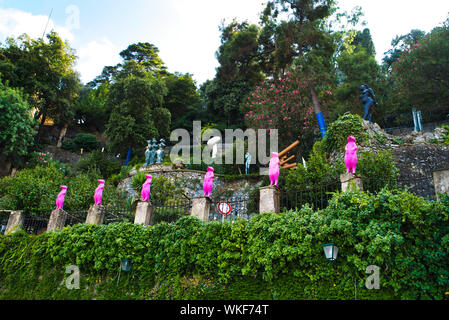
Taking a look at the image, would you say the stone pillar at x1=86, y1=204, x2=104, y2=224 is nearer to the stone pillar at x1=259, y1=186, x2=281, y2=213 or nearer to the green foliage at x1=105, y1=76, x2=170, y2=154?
the stone pillar at x1=259, y1=186, x2=281, y2=213

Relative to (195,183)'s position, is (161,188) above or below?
below

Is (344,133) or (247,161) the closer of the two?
(344,133)

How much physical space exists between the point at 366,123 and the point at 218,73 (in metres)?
14.3

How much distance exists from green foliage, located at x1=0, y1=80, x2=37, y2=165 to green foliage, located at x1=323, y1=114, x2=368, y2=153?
16995 millimetres

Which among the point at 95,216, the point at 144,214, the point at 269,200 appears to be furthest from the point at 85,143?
the point at 269,200

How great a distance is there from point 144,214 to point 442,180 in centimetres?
724

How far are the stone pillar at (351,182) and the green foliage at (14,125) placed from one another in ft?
59.3

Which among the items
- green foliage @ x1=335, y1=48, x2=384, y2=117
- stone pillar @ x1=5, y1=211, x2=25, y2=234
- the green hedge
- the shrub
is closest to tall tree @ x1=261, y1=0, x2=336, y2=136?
green foliage @ x1=335, y1=48, x2=384, y2=117

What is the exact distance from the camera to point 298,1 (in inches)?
768

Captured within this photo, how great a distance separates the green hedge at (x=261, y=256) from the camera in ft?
18.0

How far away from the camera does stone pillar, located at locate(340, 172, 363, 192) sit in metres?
7.13

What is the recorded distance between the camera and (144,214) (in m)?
8.93

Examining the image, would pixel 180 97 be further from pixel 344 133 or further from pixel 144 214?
pixel 144 214

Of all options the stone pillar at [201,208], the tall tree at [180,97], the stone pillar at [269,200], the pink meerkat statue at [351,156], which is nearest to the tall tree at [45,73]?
the tall tree at [180,97]
